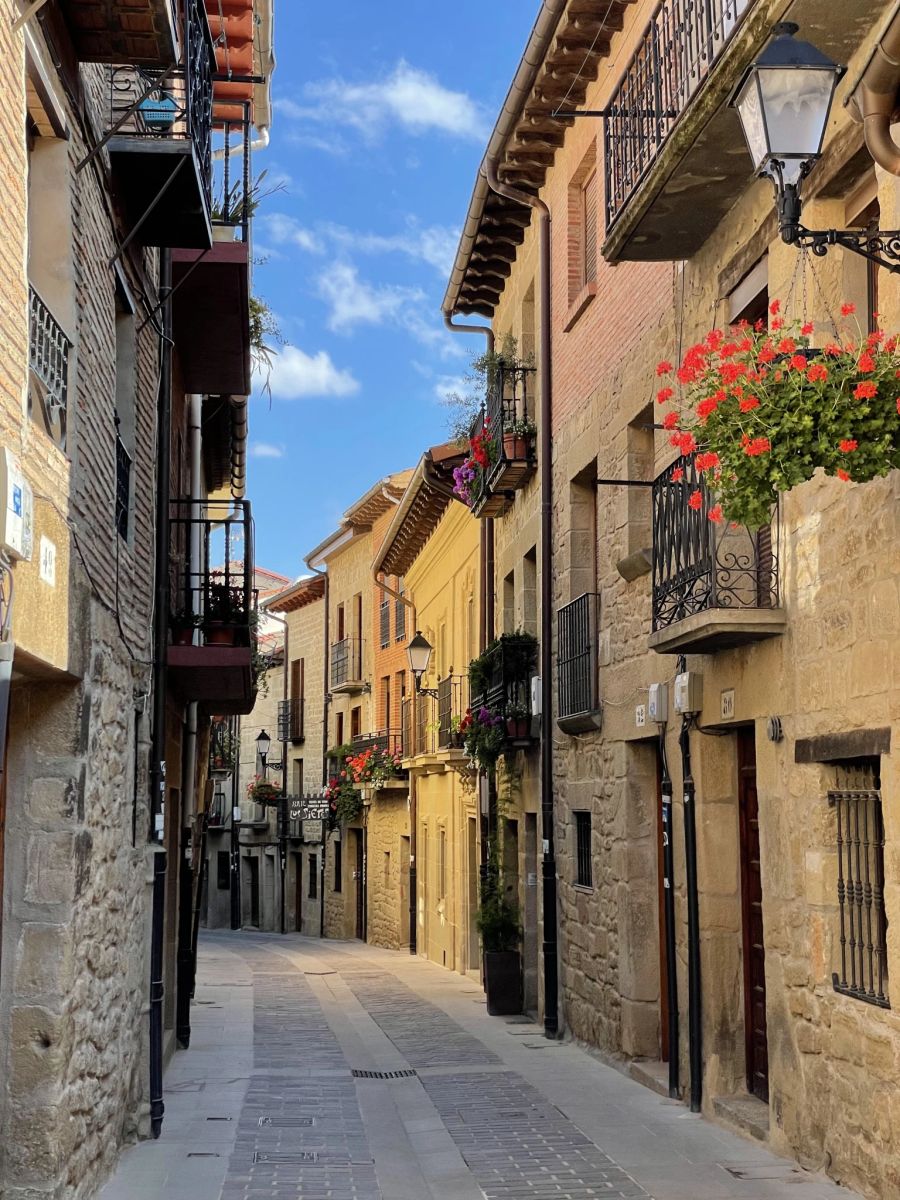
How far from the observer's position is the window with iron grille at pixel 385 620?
3158cm

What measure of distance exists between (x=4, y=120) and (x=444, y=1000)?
535 inches

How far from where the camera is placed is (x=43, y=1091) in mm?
5922

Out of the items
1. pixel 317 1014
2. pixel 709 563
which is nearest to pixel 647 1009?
pixel 709 563

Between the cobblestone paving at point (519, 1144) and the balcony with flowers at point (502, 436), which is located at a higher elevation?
the balcony with flowers at point (502, 436)

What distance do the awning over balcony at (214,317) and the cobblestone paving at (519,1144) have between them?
5.63 metres

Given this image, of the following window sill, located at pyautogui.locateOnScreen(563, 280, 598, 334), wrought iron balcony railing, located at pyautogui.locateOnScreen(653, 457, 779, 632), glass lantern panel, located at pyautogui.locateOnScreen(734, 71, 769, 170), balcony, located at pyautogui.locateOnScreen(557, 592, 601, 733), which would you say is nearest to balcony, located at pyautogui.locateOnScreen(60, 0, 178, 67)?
glass lantern panel, located at pyautogui.locateOnScreen(734, 71, 769, 170)

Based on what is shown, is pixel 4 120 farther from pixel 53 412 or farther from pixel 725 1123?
pixel 725 1123

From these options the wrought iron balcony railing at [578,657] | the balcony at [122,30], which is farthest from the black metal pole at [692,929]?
the balcony at [122,30]

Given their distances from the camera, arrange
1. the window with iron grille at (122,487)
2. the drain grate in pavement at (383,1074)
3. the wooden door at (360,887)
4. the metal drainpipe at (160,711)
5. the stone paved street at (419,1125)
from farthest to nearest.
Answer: the wooden door at (360,887) < the drain grate in pavement at (383,1074) < the metal drainpipe at (160,711) < the window with iron grille at (122,487) < the stone paved street at (419,1125)

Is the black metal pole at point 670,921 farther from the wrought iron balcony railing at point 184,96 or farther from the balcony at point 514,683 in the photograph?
the wrought iron balcony railing at point 184,96

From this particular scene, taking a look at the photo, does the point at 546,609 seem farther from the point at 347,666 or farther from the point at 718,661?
the point at 347,666

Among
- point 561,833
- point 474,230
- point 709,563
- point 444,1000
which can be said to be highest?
point 474,230

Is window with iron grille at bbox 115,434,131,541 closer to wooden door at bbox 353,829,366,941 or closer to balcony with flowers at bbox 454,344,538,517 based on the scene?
balcony with flowers at bbox 454,344,538,517

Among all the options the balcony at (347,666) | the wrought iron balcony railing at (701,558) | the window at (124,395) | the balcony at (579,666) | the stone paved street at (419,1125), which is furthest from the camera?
the balcony at (347,666)
